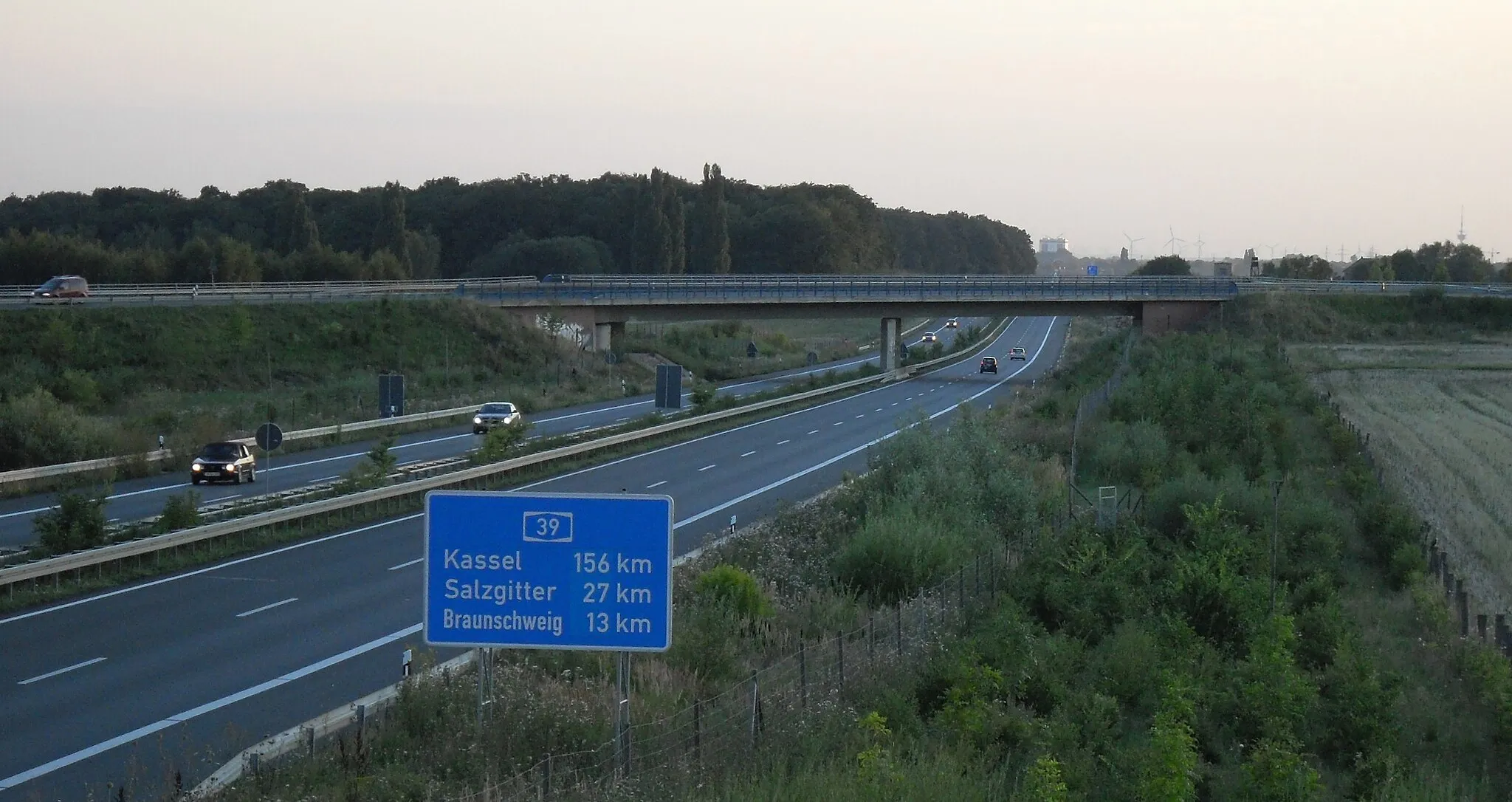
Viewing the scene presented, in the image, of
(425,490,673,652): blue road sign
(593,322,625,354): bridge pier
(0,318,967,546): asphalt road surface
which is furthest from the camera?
(593,322,625,354): bridge pier

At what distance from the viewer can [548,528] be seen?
27.7ft

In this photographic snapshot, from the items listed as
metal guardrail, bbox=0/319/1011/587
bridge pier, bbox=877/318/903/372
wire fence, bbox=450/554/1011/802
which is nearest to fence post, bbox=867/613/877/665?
wire fence, bbox=450/554/1011/802

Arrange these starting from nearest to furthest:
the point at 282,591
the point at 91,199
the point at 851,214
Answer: the point at 282,591, the point at 91,199, the point at 851,214

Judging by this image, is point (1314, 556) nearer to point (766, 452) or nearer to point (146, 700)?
point (146, 700)

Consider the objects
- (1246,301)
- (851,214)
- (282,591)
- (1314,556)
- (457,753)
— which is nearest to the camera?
(457,753)

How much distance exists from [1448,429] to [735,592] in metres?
35.8

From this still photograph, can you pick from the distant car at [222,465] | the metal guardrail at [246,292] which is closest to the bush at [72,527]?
the distant car at [222,465]

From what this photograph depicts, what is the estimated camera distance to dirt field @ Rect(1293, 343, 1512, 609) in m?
25.2

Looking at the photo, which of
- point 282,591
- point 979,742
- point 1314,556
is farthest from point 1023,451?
point 979,742

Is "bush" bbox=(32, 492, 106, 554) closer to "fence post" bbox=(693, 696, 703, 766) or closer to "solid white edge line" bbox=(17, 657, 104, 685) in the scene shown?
"solid white edge line" bbox=(17, 657, 104, 685)

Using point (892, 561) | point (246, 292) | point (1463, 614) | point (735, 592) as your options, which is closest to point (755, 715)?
point (735, 592)

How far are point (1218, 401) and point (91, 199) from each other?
11988 centimetres

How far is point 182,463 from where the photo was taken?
38.3 metres

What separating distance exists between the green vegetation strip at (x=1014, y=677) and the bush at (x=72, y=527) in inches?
382
